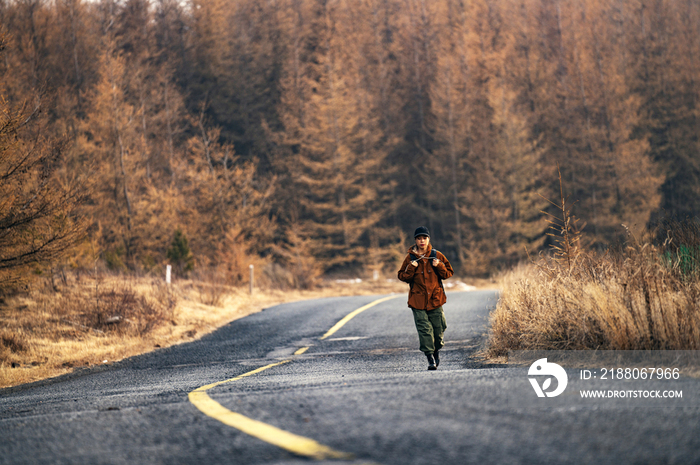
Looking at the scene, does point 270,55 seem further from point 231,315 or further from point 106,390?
point 106,390

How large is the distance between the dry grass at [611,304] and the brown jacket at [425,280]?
1224 millimetres

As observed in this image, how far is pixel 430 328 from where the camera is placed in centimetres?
801

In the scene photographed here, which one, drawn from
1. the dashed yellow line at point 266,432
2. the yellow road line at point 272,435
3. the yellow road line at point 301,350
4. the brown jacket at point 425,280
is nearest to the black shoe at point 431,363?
the brown jacket at point 425,280

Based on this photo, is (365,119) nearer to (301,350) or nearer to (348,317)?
(348,317)

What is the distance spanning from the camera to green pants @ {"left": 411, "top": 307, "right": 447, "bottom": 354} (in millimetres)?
7953

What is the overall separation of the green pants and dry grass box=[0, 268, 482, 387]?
682 centimetres

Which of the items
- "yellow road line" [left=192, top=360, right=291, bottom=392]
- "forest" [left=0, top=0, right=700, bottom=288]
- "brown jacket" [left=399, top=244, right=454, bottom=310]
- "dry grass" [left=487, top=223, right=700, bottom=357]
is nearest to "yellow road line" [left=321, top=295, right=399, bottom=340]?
"yellow road line" [left=192, top=360, right=291, bottom=392]

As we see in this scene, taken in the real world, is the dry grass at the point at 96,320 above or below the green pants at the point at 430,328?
below

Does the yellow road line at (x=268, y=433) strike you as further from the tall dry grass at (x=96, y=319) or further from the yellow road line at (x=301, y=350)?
the tall dry grass at (x=96, y=319)

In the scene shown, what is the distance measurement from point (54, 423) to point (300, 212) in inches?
1708

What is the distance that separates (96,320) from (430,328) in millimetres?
9822

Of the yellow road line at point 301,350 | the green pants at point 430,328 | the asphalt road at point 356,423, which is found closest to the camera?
the asphalt road at point 356,423

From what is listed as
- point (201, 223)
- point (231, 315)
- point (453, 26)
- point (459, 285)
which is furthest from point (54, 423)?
point (453, 26)

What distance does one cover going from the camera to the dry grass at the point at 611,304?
6.38m
